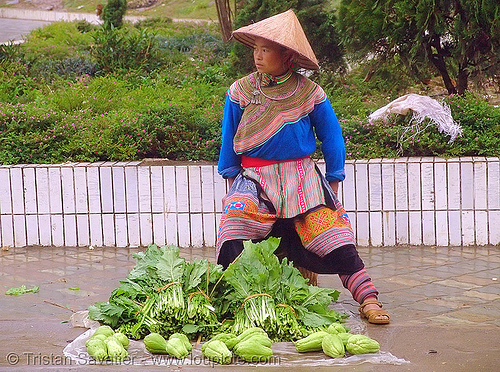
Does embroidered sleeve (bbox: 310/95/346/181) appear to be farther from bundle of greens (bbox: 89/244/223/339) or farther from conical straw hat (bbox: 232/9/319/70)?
bundle of greens (bbox: 89/244/223/339)

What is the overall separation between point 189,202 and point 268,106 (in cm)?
197

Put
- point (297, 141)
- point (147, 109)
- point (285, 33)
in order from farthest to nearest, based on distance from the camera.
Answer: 1. point (147, 109)
2. point (297, 141)
3. point (285, 33)

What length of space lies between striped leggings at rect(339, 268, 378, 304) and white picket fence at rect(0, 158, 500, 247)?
1728 mm

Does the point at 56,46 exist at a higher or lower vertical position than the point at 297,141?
higher

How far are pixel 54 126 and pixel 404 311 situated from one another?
3895 mm

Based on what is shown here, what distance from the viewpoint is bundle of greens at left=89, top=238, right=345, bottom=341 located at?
155 inches

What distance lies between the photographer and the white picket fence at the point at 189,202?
239 inches

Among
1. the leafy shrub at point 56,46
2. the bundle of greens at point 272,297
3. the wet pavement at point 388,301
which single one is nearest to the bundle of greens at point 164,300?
the bundle of greens at point 272,297

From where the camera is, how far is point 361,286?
4.46 metres

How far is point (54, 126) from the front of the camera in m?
6.88

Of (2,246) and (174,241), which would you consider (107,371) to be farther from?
(2,246)

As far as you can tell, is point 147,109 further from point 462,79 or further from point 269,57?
point 462,79

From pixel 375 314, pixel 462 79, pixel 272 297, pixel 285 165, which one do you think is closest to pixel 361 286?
pixel 375 314

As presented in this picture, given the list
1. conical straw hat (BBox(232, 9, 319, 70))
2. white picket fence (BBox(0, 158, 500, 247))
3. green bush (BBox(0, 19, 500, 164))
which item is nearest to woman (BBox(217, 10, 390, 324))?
conical straw hat (BBox(232, 9, 319, 70))
